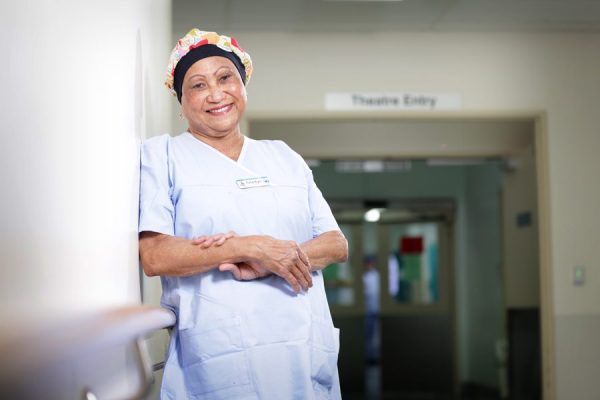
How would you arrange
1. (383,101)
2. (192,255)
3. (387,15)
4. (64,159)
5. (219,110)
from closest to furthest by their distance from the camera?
1. (64,159)
2. (192,255)
3. (219,110)
4. (387,15)
5. (383,101)

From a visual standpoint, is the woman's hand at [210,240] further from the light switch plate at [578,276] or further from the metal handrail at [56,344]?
the light switch plate at [578,276]

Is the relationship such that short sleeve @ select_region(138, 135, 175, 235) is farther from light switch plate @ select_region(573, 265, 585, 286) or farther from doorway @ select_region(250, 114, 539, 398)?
doorway @ select_region(250, 114, 539, 398)

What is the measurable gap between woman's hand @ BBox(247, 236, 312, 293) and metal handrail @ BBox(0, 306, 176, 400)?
976mm

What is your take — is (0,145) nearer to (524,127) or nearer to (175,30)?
(175,30)

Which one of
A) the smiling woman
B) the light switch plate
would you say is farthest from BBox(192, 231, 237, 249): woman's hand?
the light switch plate

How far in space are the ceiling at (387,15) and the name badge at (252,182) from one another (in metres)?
3.33

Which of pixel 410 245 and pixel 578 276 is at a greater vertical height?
pixel 410 245

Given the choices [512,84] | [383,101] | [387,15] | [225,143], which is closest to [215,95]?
[225,143]

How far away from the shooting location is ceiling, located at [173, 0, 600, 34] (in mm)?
4906

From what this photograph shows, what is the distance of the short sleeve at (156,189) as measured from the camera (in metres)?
1.61

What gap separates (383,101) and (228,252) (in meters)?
3.99

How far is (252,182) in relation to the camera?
→ 66.7 inches

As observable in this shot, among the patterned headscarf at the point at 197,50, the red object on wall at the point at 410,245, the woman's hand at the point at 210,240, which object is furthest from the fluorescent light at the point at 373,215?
the woman's hand at the point at 210,240

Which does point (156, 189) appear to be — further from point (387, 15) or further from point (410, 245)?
point (410, 245)
